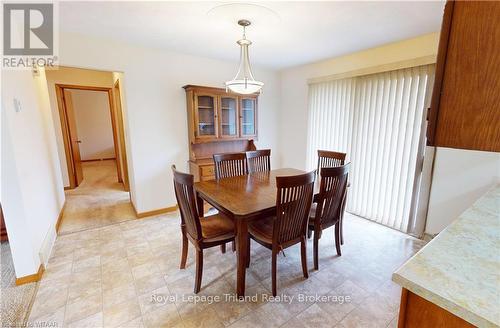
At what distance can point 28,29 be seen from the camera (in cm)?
216

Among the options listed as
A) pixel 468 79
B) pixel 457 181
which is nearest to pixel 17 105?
pixel 468 79

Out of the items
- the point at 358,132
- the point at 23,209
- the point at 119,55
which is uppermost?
the point at 119,55

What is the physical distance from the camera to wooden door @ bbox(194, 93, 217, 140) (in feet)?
10.7

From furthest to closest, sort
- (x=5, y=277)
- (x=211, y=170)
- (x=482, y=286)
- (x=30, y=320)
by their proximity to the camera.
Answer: (x=211, y=170) → (x=5, y=277) → (x=30, y=320) → (x=482, y=286)

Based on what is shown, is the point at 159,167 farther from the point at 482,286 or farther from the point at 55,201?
the point at 482,286

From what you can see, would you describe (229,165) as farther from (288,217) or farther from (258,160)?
(288,217)

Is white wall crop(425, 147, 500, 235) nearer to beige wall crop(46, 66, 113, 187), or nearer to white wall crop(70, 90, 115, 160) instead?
beige wall crop(46, 66, 113, 187)

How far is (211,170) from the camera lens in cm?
328

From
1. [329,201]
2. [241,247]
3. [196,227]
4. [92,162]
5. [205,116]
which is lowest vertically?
[92,162]

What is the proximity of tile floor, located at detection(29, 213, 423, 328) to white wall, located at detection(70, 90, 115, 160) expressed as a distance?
19.2 ft

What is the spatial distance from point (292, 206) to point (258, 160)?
4.41 ft

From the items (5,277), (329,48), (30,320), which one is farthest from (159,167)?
(329,48)

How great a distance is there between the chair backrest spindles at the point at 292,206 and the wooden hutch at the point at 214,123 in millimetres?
1753

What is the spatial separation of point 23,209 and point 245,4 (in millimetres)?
2405
